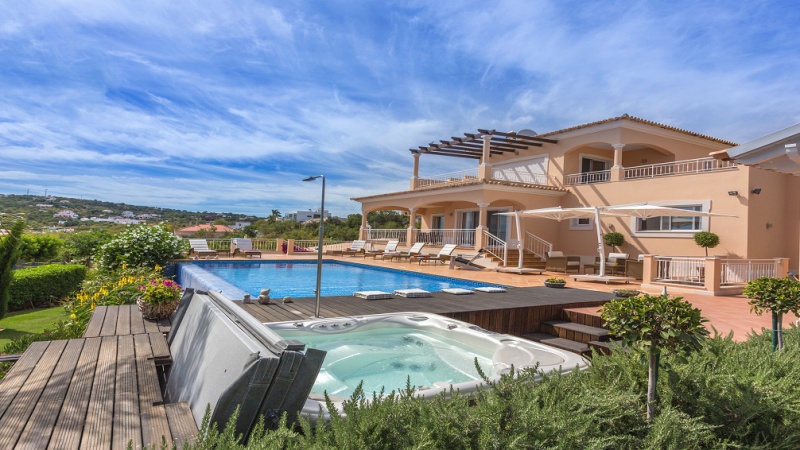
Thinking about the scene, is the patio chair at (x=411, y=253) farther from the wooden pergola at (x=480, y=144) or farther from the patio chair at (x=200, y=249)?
the patio chair at (x=200, y=249)

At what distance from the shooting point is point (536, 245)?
1892 centimetres

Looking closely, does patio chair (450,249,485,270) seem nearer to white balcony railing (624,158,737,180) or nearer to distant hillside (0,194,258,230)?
white balcony railing (624,158,737,180)

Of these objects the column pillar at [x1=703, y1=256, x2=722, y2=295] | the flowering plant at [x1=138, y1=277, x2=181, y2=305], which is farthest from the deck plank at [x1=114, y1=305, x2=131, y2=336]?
the column pillar at [x1=703, y1=256, x2=722, y2=295]

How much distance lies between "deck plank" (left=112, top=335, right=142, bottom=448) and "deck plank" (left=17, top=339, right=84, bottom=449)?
0.27 meters

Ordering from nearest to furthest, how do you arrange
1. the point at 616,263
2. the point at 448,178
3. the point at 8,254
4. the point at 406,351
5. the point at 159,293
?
the point at 159,293 < the point at 406,351 < the point at 8,254 < the point at 616,263 < the point at 448,178

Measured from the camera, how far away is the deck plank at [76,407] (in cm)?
202

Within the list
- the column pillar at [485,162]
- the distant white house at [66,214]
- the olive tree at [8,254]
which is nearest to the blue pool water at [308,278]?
the olive tree at [8,254]

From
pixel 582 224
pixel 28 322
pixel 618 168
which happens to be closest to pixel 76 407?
pixel 28 322

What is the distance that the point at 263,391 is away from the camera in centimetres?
226

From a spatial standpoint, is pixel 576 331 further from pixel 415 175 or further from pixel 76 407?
pixel 415 175

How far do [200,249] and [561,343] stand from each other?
17022mm

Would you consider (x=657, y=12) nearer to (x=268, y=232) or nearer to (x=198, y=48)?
(x=198, y=48)

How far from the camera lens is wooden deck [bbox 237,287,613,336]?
21.1ft

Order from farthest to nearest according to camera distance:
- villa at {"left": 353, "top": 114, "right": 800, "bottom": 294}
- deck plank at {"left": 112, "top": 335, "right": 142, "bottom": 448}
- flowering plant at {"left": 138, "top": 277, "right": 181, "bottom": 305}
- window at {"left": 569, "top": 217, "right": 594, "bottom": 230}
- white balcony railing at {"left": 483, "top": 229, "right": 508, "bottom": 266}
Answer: window at {"left": 569, "top": 217, "right": 594, "bottom": 230}
white balcony railing at {"left": 483, "top": 229, "right": 508, "bottom": 266}
villa at {"left": 353, "top": 114, "right": 800, "bottom": 294}
flowering plant at {"left": 138, "top": 277, "right": 181, "bottom": 305}
deck plank at {"left": 112, "top": 335, "right": 142, "bottom": 448}
